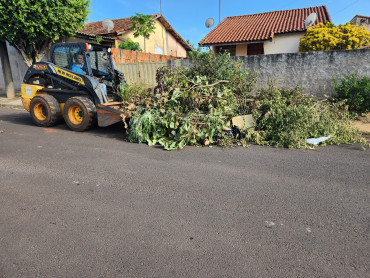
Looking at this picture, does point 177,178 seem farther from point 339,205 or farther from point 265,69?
point 265,69

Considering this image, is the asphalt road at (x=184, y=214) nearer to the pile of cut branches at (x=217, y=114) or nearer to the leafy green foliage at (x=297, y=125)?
the leafy green foliage at (x=297, y=125)

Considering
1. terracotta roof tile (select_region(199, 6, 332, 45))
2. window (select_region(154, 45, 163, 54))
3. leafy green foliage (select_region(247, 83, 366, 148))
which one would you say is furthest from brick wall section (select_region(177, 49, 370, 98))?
window (select_region(154, 45, 163, 54))

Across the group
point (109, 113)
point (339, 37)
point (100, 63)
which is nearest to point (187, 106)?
point (109, 113)

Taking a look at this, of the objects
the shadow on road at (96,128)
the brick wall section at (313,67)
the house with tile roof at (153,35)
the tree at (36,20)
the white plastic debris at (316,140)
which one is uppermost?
the house with tile roof at (153,35)

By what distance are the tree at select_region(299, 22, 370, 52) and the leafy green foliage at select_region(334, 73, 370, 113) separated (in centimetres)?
443

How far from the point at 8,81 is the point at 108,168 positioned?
13.5 meters

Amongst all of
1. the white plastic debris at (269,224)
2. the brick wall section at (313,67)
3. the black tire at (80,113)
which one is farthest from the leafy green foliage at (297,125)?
the black tire at (80,113)

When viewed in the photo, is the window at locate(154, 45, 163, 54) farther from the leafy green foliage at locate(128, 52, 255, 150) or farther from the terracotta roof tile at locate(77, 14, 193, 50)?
the leafy green foliage at locate(128, 52, 255, 150)

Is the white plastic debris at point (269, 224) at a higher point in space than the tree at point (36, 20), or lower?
lower

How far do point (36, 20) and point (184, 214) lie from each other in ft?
38.6

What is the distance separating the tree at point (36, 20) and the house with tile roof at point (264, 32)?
6846 mm

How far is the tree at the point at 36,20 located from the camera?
10.2 metres

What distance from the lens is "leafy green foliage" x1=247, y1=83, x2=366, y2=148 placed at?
5660mm

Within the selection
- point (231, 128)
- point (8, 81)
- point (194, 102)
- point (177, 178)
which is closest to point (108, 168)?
point (177, 178)
